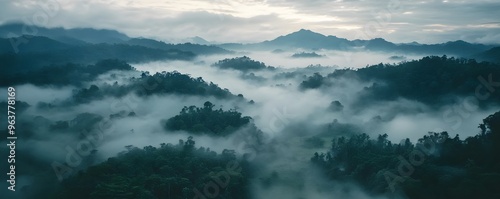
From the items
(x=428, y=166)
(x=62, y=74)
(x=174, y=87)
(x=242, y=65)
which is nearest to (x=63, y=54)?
(x=62, y=74)

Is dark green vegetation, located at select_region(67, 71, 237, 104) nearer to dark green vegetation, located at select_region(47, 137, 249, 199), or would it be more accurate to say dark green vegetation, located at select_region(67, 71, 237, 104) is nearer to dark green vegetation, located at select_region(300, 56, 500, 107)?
dark green vegetation, located at select_region(300, 56, 500, 107)

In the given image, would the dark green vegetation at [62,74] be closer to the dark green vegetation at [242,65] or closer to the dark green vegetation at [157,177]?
the dark green vegetation at [242,65]

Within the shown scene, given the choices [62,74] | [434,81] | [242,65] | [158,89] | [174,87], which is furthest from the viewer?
[242,65]

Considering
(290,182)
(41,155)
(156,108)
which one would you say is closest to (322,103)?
(156,108)

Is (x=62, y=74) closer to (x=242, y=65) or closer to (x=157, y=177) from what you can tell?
(x=157, y=177)

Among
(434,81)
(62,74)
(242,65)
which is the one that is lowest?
(62,74)

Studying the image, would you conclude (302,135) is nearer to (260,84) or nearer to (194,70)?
(260,84)
